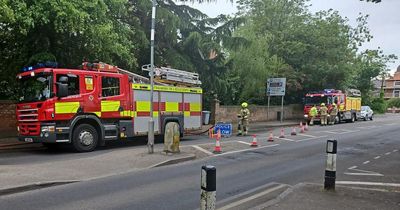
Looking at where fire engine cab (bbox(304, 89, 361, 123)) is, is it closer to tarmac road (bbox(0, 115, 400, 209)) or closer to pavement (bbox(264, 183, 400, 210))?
tarmac road (bbox(0, 115, 400, 209))

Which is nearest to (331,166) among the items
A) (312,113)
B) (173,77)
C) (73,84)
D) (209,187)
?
(209,187)

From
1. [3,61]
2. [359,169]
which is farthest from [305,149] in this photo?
[3,61]

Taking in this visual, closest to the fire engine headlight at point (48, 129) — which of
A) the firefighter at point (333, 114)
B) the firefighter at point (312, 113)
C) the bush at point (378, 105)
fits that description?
the firefighter at point (312, 113)

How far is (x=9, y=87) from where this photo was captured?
18594mm

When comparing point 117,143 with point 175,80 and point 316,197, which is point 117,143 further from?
point 316,197

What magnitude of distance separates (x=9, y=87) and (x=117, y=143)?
5.74 meters

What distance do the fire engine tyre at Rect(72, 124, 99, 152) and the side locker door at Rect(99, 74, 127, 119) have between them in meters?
0.72

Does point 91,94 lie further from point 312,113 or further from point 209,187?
point 312,113

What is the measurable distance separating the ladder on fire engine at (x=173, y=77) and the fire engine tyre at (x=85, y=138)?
369 centimetres

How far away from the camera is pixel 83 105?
14141 mm

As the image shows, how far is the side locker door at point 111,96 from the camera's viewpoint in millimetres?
14875

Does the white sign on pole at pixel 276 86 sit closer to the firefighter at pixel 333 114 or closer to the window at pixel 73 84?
the firefighter at pixel 333 114

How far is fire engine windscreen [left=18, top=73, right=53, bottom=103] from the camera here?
13555 millimetres

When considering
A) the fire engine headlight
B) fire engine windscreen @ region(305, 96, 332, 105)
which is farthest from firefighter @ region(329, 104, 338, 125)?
the fire engine headlight
